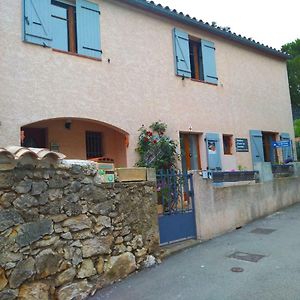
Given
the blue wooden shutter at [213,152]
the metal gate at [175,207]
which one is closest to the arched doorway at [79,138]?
the metal gate at [175,207]

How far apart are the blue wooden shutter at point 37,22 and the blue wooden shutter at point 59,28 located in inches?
7.5

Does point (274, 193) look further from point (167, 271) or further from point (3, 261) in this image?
point (3, 261)

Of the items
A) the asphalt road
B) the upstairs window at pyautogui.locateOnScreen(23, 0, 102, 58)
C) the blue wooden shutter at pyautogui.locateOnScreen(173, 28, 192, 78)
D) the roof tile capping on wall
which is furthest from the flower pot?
the blue wooden shutter at pyautogui.locateOnScreen(173, 28, 192, 78)

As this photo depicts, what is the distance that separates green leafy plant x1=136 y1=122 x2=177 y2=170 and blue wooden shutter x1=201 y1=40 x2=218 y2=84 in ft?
10.8

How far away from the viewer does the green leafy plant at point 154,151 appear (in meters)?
9.01

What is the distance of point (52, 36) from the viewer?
7832 millimetres

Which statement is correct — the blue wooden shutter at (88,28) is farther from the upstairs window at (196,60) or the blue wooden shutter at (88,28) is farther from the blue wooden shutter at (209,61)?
the blue wooden shutter at (209,61)

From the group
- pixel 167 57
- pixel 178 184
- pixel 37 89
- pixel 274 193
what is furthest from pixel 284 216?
pixel 37 89

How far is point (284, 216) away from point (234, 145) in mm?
3297

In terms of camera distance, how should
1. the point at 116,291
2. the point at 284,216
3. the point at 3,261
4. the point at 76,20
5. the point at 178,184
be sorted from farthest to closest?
the point at 284,216
the point at 76,20
the point at 178,184
the point at 116,291
the point at 3,261

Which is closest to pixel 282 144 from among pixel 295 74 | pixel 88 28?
pixel 88 28

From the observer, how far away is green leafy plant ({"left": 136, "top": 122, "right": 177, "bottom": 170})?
9.01 metres

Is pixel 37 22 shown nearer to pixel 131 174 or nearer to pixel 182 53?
pixel 131 174

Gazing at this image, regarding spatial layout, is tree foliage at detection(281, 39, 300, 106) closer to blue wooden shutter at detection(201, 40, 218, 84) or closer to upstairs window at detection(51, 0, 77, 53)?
blue wooden shutter at detection(201, 40, 218, 84)
